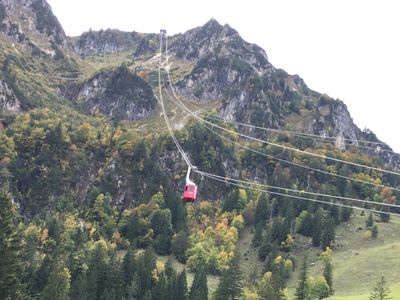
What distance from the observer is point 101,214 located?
160 meters

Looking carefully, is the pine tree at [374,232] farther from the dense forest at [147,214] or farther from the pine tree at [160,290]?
the pine tree at [160,290]

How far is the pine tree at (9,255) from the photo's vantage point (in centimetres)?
4562

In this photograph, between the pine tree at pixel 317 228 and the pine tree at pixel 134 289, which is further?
the pine tree at pixel 317 228

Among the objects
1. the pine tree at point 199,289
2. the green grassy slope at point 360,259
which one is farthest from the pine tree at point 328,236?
the pine tree at point 199,289

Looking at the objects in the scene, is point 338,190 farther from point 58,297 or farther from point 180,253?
point 58,297

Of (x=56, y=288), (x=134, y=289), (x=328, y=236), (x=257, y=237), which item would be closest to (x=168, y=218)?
(x=257, y=237)

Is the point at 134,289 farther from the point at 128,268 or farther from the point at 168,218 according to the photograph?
the point at 168,218

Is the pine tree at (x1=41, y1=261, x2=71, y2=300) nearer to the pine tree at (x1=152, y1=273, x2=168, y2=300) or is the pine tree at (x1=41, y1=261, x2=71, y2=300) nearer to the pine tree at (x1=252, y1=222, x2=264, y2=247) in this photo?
the pine tree at (x1=152, y1=273, x2=168, y2=300)

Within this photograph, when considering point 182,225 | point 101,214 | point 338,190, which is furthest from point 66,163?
point 338,190

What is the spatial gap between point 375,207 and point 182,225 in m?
64.4

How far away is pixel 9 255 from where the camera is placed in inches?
1841

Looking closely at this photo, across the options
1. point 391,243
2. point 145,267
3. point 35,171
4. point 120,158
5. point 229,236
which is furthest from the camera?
point 120,158

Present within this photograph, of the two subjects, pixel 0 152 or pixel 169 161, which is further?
pixel 169 161

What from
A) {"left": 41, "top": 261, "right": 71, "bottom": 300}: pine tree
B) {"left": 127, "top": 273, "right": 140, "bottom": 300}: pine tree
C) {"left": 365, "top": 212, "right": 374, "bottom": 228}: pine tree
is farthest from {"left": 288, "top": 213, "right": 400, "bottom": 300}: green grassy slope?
{"left": 41, "top": 261, "right": 71, "bottom": 300}: pine tree
